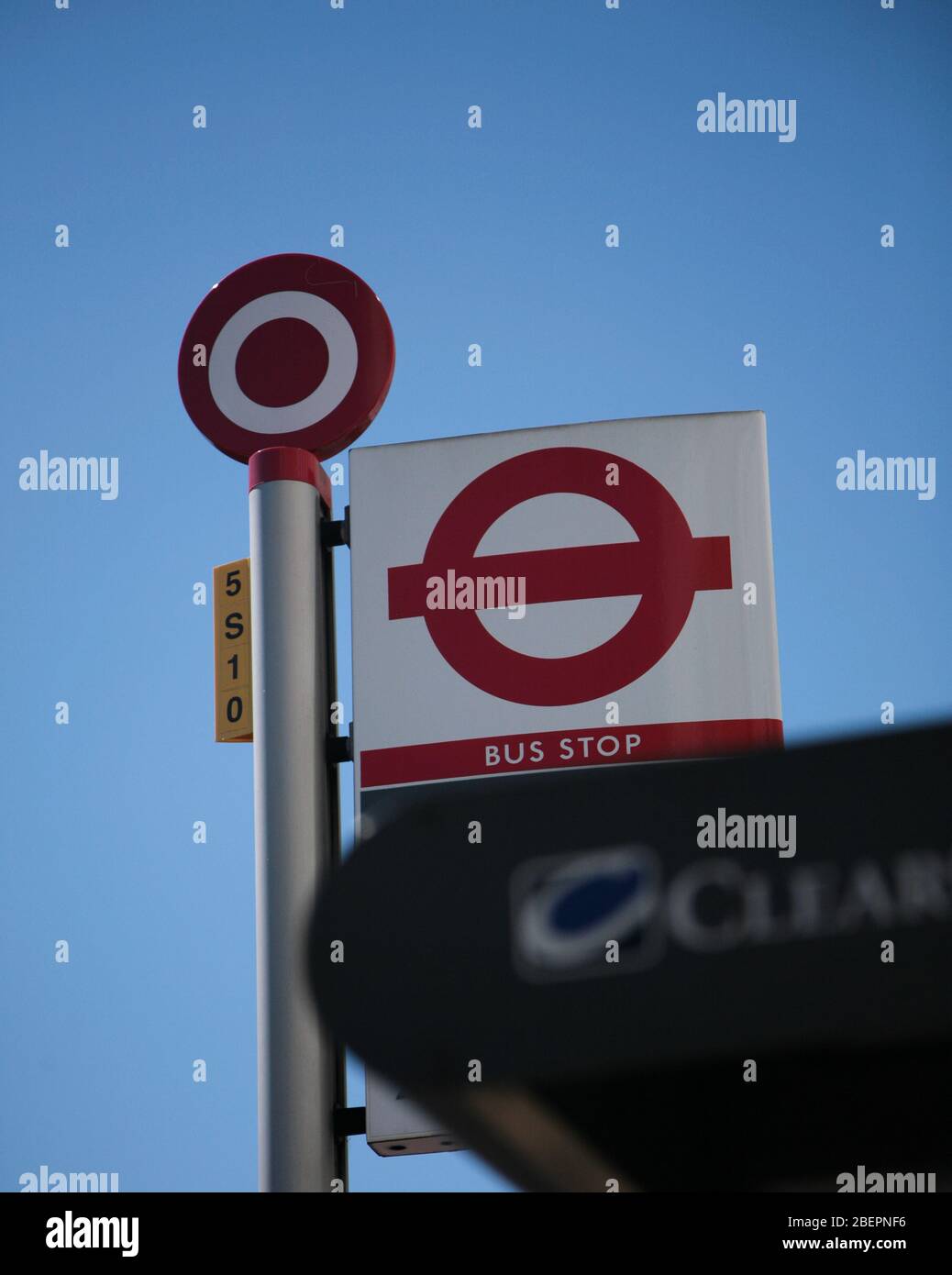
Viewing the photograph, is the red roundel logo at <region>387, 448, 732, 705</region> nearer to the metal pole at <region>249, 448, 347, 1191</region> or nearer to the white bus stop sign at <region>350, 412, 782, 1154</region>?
the white bus stop sign at <region>350, 412, 782, 1154</region>

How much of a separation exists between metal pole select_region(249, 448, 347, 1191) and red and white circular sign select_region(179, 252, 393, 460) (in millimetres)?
174

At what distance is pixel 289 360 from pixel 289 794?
0.94m

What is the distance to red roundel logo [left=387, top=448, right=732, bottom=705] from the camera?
9.21 ft

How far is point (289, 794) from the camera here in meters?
2.48

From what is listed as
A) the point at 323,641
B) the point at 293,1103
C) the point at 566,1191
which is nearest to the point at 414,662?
the point at 323,641

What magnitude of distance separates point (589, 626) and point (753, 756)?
237 centimetres

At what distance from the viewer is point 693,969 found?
0.47m

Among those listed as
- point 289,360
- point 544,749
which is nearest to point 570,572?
point 544,749

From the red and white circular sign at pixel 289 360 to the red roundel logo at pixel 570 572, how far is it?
306 millimetres
